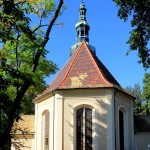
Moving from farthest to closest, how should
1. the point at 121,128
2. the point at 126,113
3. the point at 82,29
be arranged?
the point at 82,29
the point at 126,113
the point at 121,128

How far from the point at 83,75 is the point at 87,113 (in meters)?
2.53

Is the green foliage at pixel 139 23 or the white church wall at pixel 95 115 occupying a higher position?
the green foliage at pixel 139 23

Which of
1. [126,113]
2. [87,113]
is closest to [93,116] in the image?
[87,113]

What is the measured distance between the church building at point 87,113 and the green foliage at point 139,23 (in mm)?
3150

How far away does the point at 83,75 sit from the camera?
2195 cm

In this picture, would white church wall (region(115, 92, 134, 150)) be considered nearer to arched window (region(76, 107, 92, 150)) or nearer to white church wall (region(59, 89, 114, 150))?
white church wall (region(59, 89, 114, 150))

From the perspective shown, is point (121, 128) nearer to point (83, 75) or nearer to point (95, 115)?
point (95, 115)

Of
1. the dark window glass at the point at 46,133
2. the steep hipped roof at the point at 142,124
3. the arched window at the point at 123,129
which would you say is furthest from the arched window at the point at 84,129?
the steep hipped roof at the point at 142,124

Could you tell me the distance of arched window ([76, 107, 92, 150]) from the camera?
2064cm

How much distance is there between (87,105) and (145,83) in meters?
15.5

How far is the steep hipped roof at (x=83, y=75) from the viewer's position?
2123 centimetres

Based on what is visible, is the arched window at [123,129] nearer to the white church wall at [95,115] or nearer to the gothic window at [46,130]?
the white church wall at [95,115]

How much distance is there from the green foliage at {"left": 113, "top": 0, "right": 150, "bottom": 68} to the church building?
3150 mm

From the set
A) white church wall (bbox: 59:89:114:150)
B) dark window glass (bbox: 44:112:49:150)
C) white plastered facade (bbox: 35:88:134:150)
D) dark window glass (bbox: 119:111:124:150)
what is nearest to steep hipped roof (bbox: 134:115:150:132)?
dark window glass (bbox: 119:111:124:150)
